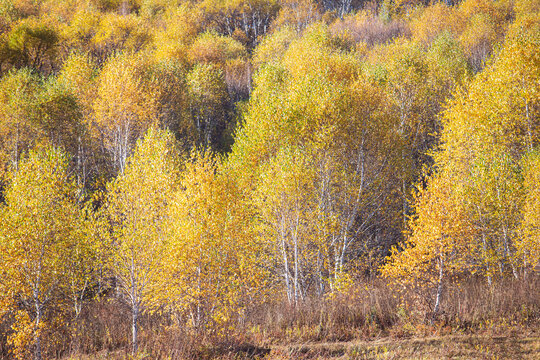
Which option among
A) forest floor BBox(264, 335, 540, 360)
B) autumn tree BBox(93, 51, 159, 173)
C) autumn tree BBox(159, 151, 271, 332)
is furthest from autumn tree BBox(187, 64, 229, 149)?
forest floor BBox(264, 335, 540, 360)

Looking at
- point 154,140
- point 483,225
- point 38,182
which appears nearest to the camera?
point 38,182

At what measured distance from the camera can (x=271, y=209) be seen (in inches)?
850

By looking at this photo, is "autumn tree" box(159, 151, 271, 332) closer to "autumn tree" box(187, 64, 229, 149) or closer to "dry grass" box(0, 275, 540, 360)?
"dry grass" box(0, 275, 540, 360)

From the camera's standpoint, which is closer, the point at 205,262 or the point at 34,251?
the point at 34,251

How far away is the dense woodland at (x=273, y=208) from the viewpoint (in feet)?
54.1

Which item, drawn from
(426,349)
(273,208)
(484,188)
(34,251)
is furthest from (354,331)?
(34,251)

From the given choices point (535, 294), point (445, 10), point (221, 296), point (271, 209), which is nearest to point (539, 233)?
point (535, 294)

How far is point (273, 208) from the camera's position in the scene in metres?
21.6

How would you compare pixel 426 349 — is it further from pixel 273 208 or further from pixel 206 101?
pixel 206 101

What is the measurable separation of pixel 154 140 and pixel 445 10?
177 ft

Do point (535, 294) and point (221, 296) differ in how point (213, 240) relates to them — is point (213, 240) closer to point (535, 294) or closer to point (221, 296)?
point (221, 296)

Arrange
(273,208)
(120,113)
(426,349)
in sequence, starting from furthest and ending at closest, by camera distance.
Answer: (120,113)
(273,208)
(426,349)

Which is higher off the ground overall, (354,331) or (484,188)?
(484,188)

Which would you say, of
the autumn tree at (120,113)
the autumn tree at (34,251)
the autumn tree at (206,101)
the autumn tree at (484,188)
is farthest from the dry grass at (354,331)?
the autumn tree at (206,101)
